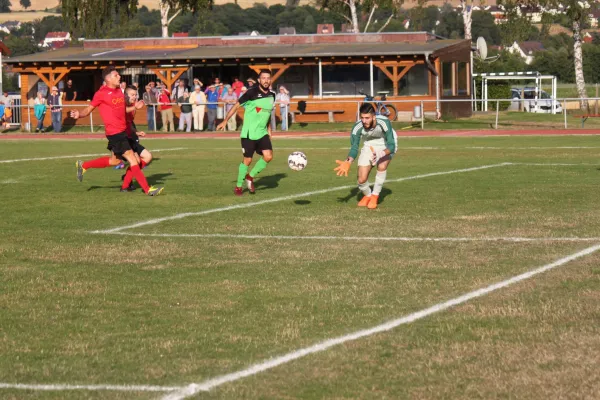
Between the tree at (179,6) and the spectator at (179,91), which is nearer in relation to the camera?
the spectator at (179,91)

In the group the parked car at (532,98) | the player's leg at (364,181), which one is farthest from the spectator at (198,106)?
the player's leg at (364,181)

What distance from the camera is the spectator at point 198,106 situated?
38312 mm

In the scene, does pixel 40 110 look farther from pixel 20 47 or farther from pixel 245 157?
pixel 20 47

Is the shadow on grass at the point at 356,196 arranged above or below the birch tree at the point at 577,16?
below

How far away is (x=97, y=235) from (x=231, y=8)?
166 metres

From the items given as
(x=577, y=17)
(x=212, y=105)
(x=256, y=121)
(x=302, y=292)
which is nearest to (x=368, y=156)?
(x=256, y=121)

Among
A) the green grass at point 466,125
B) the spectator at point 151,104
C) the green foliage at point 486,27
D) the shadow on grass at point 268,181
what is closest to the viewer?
the shadow on grass at point 268,181

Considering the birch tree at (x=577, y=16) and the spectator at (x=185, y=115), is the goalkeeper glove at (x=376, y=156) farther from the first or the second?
the birch tree at (x=577, y=16)

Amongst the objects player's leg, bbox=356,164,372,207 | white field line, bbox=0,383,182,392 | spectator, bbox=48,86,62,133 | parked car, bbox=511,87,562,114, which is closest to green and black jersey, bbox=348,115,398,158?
player's leg, bbox=356,164,372,207

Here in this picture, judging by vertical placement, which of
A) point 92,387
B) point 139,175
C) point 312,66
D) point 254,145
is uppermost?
point 312,66

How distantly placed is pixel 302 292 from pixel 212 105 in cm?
2959

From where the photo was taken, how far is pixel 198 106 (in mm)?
38531

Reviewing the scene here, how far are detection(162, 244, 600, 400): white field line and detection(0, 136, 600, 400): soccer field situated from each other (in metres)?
0.02

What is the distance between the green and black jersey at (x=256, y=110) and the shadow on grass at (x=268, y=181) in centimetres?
153
